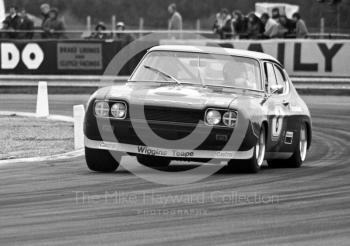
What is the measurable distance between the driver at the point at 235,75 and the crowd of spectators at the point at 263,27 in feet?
54.3

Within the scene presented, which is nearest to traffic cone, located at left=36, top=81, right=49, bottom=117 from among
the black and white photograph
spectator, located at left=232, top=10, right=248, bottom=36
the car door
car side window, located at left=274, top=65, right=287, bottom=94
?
the black and white photograph

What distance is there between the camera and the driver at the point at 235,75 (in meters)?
11.8

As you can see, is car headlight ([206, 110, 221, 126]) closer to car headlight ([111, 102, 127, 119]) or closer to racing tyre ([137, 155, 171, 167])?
car headlight ([111, 102, 127, 119])

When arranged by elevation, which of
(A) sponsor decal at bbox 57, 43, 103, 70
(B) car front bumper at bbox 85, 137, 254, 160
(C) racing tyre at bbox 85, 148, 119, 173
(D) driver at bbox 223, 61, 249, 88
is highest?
(D) driver at bbox 223, 61, 249, 88

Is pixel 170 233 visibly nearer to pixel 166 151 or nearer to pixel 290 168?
A: pixel 166 151

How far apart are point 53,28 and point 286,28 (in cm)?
660

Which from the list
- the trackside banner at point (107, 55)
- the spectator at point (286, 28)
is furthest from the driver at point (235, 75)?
the spectator at point (286, 28)

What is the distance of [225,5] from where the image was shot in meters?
48.8

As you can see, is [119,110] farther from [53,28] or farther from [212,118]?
[53,28]

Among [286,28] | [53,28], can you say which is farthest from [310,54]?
[53,28]

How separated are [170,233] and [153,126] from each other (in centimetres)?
342

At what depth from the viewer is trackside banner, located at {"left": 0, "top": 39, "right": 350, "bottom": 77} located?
27297mm

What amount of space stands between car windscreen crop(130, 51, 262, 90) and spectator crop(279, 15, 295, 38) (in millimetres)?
16804

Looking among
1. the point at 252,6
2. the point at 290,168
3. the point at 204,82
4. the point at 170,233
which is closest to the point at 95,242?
the point at 170,233
